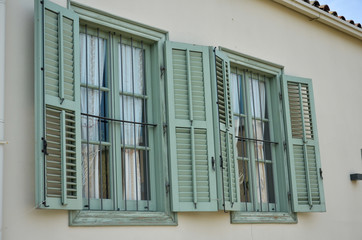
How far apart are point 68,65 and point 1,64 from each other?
0.66 m

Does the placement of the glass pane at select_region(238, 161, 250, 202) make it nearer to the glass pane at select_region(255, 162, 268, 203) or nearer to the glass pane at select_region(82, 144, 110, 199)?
the glass pane at select_region(255, 162, 268, 203)

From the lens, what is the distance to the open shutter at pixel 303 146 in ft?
24.4

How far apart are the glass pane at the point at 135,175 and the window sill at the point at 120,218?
225 mm

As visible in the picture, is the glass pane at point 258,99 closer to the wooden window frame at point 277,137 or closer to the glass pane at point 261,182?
the wooden window frame at point 277,137

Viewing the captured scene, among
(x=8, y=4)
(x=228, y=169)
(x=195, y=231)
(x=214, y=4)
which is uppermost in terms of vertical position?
(x=214, y=4)

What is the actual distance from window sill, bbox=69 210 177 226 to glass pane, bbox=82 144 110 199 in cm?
23

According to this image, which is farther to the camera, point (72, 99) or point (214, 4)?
point (214, 4)

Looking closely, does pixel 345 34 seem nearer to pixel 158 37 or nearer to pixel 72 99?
pixel 158 37

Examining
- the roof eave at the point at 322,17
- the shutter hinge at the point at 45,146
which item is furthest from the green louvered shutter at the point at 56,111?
the roof eave at the point at 322,17

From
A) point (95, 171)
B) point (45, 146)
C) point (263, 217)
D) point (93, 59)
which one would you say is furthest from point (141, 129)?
point (263, 217)

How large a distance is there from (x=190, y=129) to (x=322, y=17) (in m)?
3.46

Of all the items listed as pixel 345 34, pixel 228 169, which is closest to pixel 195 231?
pixel 228 169

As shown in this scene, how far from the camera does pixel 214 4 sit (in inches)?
281

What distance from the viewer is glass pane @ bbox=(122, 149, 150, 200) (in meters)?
5.81
